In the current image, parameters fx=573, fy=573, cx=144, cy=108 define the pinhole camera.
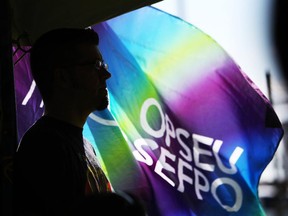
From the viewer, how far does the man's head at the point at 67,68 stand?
6.52ft

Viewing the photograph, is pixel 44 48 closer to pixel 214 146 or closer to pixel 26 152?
pixel 26 152

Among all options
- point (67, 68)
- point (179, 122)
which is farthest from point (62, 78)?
point (179, 122)

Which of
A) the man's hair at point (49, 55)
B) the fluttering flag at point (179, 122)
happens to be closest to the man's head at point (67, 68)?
the man's hair at point (49, 55)

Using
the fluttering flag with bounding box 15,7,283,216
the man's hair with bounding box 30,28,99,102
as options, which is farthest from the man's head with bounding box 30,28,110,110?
the fluttering flag with bounding box 15,7,283,216

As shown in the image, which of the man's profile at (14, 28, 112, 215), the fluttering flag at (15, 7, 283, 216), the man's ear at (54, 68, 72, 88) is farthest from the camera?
the fluttering flag at (15, 7, 283, 216)

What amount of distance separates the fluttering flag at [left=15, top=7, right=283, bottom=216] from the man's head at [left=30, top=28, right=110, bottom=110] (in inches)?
60.7

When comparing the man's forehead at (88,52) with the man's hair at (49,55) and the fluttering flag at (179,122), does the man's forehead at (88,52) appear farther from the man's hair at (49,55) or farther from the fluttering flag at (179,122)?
the fluttering flag at (179,122)

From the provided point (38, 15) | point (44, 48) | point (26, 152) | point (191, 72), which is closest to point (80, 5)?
point (38, 15)

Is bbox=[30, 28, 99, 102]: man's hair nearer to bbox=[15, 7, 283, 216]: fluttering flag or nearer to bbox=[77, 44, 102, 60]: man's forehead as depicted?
bbox=[77, 44, 102, 60]: man's forehead

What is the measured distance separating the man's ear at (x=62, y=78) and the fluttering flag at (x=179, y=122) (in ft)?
5.17

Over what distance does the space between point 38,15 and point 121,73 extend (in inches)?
61.6

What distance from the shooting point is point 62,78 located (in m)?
1.99

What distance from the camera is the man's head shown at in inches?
78.2

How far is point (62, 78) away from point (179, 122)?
2.08 metres
